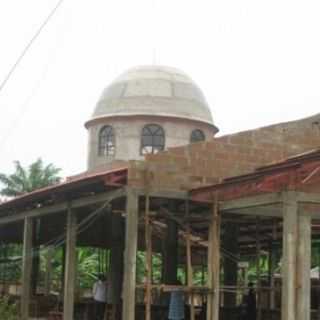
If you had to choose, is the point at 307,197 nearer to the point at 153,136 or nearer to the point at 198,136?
the point at 153,136

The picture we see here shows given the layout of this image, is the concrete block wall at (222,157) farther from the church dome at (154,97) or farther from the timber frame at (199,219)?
the church dome at (154,97)

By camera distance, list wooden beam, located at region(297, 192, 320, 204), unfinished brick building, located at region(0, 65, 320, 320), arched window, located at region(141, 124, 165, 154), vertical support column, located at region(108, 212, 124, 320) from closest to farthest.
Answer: unfinished brick building, located at region(0, 65, 320, 320) < wooden beam, located at region(297, 192, 320, 204) < vertical support column, located at region(108, 212, 124, 320) < arched window, located at region(141, 124, 165, 154)

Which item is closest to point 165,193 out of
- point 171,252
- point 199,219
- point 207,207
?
point 199,219

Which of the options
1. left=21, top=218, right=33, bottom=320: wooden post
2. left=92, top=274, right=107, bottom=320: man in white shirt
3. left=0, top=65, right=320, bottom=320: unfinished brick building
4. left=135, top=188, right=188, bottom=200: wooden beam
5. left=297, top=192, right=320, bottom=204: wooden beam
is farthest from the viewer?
left=21, top=218, right=33, bottom=320: wooden post

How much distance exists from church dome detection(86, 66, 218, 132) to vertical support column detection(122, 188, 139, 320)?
12.2 meters

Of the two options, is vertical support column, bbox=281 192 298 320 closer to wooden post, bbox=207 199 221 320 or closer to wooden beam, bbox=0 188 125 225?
wooden post, bbox=207 199 221 320

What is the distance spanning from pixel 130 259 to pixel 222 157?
11.6 feet

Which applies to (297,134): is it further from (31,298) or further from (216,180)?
(31,298)

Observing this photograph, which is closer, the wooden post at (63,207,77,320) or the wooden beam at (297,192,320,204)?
the wooden beam at (297,192,320,204)

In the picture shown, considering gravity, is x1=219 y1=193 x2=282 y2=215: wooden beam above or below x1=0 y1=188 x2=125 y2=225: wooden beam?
below

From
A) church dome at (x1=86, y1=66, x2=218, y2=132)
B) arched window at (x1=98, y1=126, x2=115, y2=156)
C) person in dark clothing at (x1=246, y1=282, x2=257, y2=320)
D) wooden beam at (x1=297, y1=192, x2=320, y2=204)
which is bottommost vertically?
person in dark clothing at (x1=246, y1=282, x2=257, y2=320)

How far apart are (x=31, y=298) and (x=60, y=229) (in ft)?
10.5

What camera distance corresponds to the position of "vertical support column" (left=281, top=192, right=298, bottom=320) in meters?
14.5

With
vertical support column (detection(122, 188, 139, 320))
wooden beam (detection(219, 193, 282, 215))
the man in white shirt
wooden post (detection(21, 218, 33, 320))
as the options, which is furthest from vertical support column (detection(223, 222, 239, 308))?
wooden post (detection(21, 218, 33, 320))
